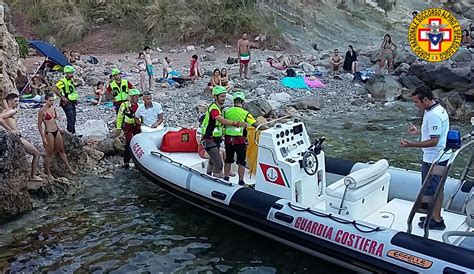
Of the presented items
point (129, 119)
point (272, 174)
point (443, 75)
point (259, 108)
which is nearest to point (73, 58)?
point (259, 108)

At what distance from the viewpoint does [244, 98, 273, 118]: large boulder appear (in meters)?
13.9

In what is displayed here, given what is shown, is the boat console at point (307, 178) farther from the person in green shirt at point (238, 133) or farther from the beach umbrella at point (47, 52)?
the beach umbrella at point (47, 52)

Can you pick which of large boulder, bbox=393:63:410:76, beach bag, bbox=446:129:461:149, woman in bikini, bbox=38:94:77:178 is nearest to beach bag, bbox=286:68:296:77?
large boulder, bbox=393:63:410:76

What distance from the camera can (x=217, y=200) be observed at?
739 cm

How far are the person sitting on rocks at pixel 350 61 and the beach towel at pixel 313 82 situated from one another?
207 centimetres

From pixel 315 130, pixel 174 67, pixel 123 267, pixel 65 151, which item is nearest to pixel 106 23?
pixel 174 67

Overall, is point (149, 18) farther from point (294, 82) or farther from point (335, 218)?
point (335, 218)

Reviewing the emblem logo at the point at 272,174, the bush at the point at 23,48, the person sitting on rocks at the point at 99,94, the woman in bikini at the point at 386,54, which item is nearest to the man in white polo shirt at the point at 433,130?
the emblem logo at the point at 272,174

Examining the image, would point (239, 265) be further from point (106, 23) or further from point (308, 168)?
point (106, 23)

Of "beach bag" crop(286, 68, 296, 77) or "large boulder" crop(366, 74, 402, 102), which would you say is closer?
"large boulder" crop(366, 74, 402, 102)

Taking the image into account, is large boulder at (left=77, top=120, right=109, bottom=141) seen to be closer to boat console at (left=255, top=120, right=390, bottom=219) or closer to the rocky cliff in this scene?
the rocky cliff

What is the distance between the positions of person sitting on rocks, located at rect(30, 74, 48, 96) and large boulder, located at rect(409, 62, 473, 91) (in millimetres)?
11729

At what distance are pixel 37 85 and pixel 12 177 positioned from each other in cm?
793

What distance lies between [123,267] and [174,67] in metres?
14.0
